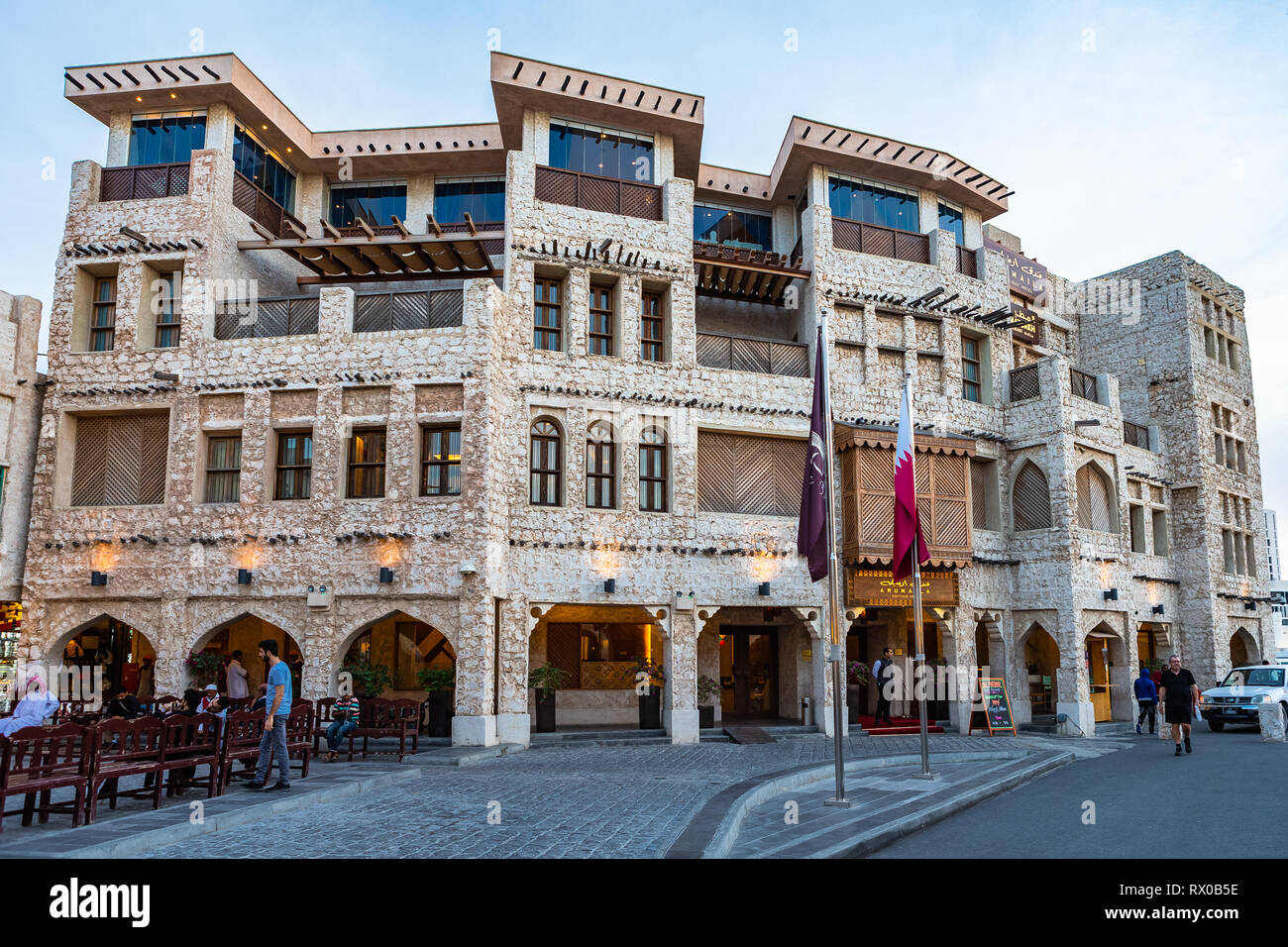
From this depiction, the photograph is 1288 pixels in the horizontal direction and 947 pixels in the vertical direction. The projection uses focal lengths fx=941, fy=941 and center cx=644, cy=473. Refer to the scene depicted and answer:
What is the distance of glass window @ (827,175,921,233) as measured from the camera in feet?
83.1

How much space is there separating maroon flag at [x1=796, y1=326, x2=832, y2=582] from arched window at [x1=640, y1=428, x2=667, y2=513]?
997cm

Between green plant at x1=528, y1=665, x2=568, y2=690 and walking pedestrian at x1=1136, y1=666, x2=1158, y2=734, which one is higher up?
green plant at x1=528, y1=665, x2=568, y2=690

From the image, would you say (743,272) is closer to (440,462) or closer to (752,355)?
(752,355)

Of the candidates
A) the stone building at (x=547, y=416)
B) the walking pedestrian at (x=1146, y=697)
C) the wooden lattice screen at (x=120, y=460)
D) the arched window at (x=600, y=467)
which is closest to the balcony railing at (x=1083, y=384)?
the stone building at (x=547, y=416)

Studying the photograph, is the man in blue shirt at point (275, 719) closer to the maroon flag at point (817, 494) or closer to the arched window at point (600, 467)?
the maroon flag at point (817, 494)

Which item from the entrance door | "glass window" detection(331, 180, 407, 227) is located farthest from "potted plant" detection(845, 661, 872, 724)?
"glass window" detection(331, 180, 407, 227)

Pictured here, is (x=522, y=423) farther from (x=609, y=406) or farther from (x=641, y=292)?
(x=641, y=292)

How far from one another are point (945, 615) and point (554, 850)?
1762 cm

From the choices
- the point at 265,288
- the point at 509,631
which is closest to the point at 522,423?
the point at 509,631

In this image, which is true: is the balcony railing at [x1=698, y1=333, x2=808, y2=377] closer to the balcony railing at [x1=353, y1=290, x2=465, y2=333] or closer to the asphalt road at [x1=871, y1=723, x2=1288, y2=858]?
the balcony railing at [x1=353, y1=290, x2=465, y2=333]

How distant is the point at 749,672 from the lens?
24125 mm

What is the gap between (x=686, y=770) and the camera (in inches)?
565

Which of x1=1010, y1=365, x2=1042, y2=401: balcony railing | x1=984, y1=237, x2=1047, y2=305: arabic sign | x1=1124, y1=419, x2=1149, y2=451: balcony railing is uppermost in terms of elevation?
x1=984, y1=237, x2=1047, y2=305: arabic sign
